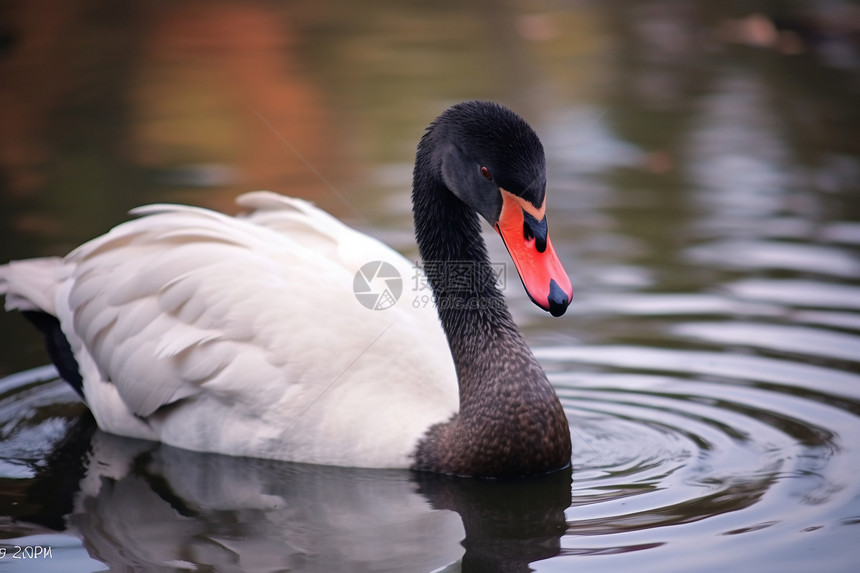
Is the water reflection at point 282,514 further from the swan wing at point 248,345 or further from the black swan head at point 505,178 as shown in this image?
the black swan head at point 505,178

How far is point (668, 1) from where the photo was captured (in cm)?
1869

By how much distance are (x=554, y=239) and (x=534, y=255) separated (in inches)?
143

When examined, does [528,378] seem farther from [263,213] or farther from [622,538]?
[263,213]

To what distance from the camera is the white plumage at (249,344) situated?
18.0ft

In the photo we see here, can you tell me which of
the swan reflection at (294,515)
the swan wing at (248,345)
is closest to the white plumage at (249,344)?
the swan wing at (248,345)

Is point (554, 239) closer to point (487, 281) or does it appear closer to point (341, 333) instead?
point (487, 281)

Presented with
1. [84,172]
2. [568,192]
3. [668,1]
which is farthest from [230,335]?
[668,1]

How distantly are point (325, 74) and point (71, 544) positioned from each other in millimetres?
10291

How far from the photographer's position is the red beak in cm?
486
